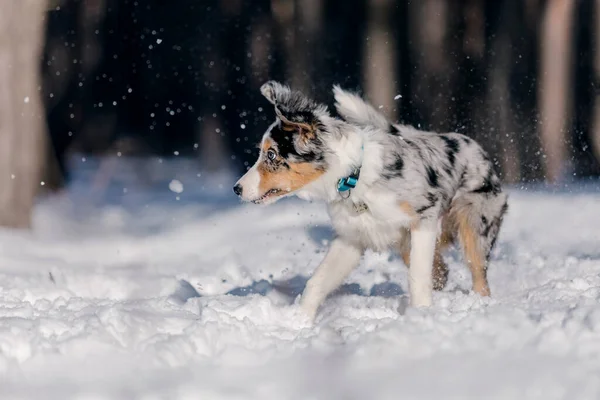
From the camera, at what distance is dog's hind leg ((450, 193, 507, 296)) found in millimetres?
6723

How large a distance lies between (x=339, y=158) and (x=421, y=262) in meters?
0.89

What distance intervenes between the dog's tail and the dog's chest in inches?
21.3

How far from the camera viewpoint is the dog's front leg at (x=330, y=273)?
6.10 m

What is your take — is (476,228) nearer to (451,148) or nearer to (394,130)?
(451,148)

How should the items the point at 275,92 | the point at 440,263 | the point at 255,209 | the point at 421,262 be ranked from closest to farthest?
the point at 275,92 < the point at 421,262 < the point at 440,263 < the point at 255,209

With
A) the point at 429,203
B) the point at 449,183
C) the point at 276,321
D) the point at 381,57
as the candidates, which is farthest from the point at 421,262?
the point at 381,57

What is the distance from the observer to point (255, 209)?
1198 cm

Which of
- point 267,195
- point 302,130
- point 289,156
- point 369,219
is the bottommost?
point 369,219

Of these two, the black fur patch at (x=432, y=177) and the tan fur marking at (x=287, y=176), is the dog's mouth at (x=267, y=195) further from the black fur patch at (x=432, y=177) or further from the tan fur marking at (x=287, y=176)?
the black fur patch at (x=432, y=177)

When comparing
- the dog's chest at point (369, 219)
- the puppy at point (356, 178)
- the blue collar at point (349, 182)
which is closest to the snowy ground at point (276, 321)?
the puppy at point (356, 178)

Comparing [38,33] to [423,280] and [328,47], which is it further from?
[328,47]

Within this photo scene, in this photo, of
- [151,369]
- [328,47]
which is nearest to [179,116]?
[328,47]

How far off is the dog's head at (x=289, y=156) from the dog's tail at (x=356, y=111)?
290 mm

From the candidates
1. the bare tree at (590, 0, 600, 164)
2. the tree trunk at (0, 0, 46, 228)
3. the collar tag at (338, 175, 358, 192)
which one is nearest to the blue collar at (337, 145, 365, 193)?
the collar tag at (338, 175, 358, 192)
